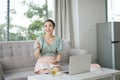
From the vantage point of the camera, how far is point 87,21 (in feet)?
13.1

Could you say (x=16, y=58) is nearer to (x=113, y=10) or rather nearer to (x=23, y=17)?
(x=23, y=17)

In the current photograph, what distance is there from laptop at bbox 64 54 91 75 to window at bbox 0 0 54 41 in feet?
6.72

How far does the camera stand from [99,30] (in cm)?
400

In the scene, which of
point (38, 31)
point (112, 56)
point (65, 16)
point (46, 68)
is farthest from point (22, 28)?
point (112, 56)

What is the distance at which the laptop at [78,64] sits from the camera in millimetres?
1879

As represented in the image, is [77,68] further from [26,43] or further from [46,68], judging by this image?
[26,43]

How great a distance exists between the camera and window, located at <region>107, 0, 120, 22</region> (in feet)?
14.2

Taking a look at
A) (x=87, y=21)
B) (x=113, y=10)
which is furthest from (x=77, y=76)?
(x=113, y=10)

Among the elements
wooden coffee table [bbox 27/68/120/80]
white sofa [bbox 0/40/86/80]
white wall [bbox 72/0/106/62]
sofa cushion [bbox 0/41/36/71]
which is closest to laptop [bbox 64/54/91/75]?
wooden coffee table [bbox 27/68/120/80]

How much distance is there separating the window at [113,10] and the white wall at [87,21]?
23 cm

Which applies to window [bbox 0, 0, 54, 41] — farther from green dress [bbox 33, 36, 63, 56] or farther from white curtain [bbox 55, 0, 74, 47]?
green dress [bbox 33, 36, 63, 56]

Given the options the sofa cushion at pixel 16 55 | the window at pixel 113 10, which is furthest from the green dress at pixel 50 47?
the window at pixel 113 10

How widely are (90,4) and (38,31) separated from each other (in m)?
1.36

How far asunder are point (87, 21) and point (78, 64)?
224 centimetres
